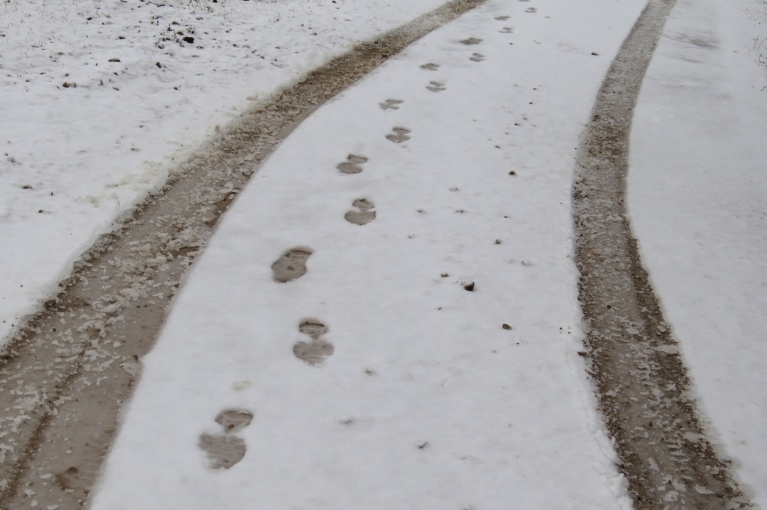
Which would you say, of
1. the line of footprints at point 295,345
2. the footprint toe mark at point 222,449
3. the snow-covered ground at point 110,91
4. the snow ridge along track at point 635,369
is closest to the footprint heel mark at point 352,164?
the line of footprints at point 295,345

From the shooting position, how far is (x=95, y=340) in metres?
2.65

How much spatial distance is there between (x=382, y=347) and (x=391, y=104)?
3.07 meters

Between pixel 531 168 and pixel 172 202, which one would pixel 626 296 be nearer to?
pixel 531 168

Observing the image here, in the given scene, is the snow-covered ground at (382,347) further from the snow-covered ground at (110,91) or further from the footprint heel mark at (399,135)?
the snow-covered ground at (110,91)

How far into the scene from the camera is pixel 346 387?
8.25 ft

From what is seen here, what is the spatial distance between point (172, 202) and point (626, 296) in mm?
2850

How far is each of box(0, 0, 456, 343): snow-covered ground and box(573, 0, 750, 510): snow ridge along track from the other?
2.82m

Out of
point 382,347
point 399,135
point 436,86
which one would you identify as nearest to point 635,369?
point 382,347

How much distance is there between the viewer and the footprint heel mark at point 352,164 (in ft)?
13.5

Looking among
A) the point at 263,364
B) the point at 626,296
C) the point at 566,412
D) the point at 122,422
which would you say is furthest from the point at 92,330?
the point at 626,296

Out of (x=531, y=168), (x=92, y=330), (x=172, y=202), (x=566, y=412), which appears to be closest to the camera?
(x=566, y=412)

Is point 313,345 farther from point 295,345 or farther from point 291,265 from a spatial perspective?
point 291,265

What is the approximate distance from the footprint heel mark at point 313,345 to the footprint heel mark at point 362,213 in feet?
3.12

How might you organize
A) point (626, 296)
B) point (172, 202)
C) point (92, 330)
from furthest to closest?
point (172, 202) → point (626, 296) → point (92, 330)
